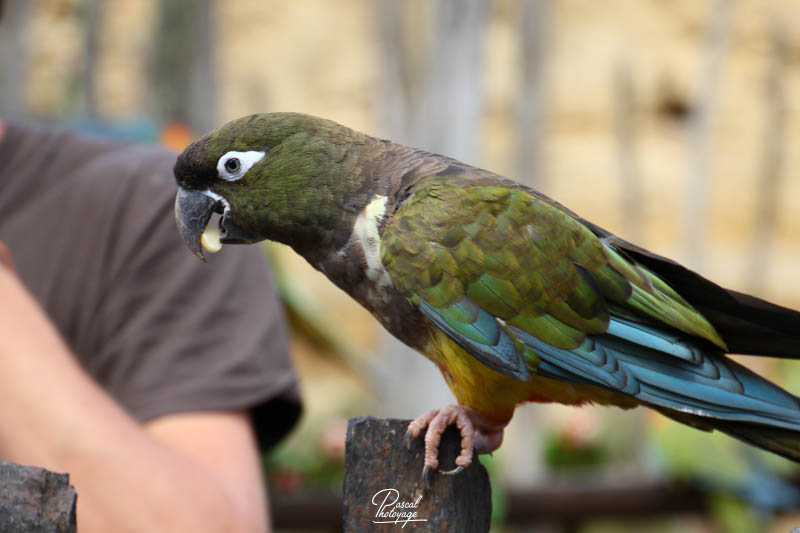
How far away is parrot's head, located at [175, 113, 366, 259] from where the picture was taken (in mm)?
932

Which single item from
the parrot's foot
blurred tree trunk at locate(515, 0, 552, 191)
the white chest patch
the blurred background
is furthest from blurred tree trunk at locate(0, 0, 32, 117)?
the parrot's foot

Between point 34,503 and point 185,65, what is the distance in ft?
8.87

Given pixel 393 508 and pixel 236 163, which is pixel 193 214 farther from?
pixel 393 508

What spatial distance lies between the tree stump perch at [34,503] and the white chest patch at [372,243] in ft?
1.20

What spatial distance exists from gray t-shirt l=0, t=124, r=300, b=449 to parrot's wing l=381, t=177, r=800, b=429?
2.35ft

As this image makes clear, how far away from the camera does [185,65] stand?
3.20 metres

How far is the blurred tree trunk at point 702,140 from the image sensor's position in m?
4.05

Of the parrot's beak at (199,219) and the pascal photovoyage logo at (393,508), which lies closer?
the pascal photovoyage logo at (393,508)

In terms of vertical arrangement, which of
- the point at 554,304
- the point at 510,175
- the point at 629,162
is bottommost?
the point at 510,175

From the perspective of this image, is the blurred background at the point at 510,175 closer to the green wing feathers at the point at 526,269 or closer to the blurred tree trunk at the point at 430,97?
the blurred tree trunk at the point at 430,97

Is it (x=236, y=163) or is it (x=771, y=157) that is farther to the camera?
(x=771, y=157)

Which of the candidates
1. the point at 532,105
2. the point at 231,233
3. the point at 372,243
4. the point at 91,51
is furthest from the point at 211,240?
the point at 91,51

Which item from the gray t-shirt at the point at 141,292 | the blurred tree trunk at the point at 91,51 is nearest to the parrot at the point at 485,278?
the gray t-shirt at the point at 141,292

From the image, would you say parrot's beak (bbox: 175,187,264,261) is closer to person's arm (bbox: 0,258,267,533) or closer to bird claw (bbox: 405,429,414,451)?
bird claw (bbox: 405,429,414,451)
